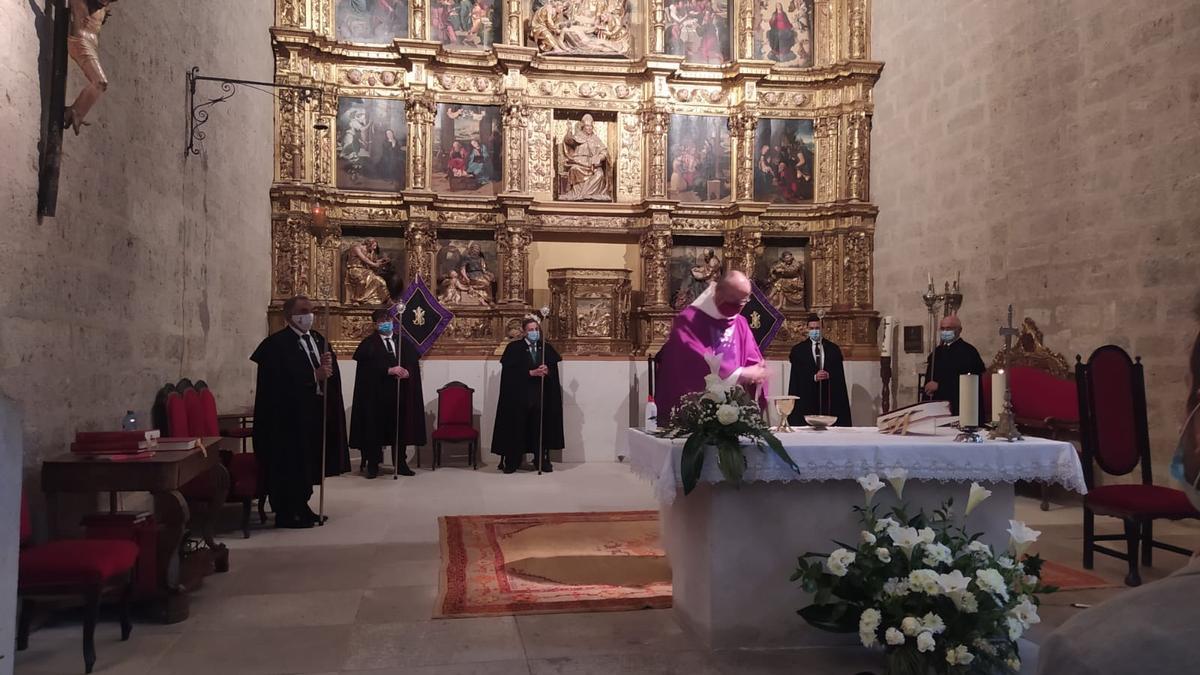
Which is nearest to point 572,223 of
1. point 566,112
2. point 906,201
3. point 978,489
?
point 566,112

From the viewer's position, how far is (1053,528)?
22.7ft

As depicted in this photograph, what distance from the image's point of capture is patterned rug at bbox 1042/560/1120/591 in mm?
5090

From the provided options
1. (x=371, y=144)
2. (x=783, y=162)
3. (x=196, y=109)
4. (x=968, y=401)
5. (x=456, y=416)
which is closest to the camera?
(x=968, y=401)

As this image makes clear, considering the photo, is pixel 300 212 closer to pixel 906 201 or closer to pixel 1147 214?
pixel 906 201

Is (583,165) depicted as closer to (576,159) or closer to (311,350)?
(576,159)

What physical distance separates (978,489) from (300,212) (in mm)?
9589

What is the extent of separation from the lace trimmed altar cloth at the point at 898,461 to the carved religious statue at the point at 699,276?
8.07 metres

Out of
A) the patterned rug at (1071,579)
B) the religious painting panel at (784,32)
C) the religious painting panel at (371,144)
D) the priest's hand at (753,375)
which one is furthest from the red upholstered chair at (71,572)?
the religious painting panel at (784,32)

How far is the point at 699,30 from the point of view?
12.4m

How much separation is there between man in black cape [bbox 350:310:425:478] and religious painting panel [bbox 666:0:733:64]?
A: 18.6ft

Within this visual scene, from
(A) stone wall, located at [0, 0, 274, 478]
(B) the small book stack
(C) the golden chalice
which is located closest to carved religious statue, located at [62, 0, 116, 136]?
(A) stone wall, located at [0, 0, 274, 478]

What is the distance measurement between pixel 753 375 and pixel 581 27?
8452mm

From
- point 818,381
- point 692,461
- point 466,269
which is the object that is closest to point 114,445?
point 692,461

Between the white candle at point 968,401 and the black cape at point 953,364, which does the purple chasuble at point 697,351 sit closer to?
the white candle at point 968,401
